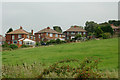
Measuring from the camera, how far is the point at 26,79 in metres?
6.88

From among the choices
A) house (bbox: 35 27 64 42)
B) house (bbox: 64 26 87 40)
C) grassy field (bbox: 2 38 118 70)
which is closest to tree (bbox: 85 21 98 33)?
house (bbox: 64 26 87 40)

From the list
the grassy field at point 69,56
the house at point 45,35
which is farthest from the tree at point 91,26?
the grassy field at point 69,56

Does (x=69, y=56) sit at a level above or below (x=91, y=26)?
below

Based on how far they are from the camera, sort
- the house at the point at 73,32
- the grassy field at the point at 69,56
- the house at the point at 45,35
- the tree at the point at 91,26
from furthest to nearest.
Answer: the house at the point at 73,32, the tree at the point at 91,26, the house at the point at 45,35, the grassy field at the point at 69,56

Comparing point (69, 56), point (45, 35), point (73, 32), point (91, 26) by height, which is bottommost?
point (69, 56)

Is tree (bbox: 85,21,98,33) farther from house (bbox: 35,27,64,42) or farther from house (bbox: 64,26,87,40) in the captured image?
house (bbox: 35,27,64,42)

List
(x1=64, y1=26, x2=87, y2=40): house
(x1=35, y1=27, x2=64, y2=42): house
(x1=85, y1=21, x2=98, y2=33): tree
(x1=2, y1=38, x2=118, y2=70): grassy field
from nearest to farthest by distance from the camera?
1. (x1=2, y1=38, x2=118, y2=70): grassy field
2. (x1=35, y1=27, x2=64, y2=42): house
3. (x1=85, y1=21, x2=98, y2=33): tree
4. (x1=64, y1=26, x2=87, y2=40): house

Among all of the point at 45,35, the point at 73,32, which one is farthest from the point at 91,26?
the point at 45,35

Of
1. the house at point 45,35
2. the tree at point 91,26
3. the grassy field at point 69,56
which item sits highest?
the tree at point 91,26

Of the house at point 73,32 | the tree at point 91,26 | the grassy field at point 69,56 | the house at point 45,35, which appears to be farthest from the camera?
the house at point 73,32

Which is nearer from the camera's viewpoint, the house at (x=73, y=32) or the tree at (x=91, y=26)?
the tree at (x=91, y=26)

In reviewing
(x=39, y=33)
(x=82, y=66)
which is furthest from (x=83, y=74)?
(x=39, y=33)

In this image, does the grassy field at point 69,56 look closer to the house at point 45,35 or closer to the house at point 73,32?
the house at point 45,35

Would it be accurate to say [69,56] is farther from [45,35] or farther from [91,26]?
[91,26]
